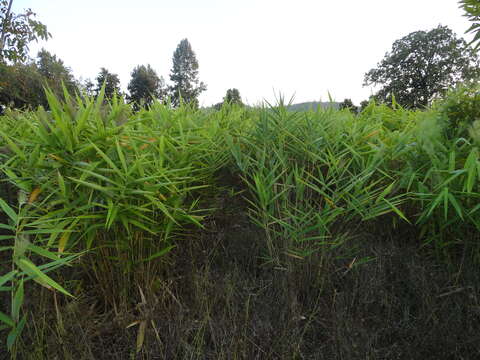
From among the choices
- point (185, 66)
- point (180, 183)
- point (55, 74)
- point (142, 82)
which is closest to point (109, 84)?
point (142, 82)

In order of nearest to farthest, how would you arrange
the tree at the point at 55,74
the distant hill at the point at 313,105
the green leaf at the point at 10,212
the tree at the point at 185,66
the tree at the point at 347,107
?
the green leaf at the point at 10,212 → the distant hill at the point at 313,105 → the tree at the point at 347,107 → the tree at the point at 55,74 → the tree at the point at 185,66

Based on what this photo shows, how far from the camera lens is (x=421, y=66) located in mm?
29062

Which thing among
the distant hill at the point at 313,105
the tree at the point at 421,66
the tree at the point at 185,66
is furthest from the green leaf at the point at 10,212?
the tree at the point at 185,66

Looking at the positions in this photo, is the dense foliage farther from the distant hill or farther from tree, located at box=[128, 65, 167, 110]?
tree, located at box=[128, 65, 167, 110]

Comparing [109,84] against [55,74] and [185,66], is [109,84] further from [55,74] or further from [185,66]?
[185,66]

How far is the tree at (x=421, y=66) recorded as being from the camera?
93.5 ft

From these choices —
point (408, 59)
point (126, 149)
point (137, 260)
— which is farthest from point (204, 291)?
point (408, 59)

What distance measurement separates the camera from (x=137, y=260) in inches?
58.7

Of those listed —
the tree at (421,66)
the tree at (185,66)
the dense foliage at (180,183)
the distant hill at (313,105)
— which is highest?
the tree at (185,66)

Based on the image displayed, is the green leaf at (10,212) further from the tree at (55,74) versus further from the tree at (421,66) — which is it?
the tree at (421,66)

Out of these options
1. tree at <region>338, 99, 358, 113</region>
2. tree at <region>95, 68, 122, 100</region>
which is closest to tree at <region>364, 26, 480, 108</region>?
tree at <region>95, 68, 122, 100</region>

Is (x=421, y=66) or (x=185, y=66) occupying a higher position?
(x=185, y=66)

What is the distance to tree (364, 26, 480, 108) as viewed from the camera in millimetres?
28484

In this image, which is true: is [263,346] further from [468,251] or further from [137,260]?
[468,251]
